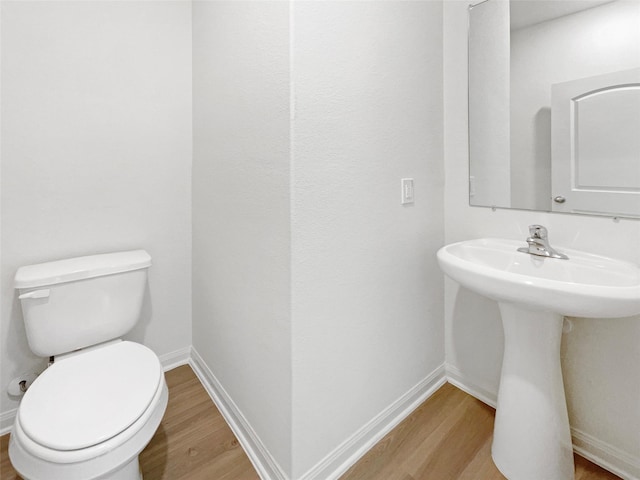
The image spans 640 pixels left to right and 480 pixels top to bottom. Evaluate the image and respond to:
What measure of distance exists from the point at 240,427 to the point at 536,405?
1.17 m

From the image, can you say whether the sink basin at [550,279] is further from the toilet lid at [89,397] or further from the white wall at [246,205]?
the toilet lid at [89,397]

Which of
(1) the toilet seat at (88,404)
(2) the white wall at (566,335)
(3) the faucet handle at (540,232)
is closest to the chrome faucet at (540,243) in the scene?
(3) the faucet handle at (540,232)

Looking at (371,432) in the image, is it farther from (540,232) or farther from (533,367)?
(540,232)

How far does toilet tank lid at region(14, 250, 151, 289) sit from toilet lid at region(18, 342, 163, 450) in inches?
12.5

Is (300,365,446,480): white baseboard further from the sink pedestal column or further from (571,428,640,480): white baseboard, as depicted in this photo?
(571,428,640,480): white baseboard

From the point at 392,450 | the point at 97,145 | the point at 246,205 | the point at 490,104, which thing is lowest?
the point at 392,450

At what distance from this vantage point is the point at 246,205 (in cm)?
123

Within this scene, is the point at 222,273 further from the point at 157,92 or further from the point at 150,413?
the point at 157,92

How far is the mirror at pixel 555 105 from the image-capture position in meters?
1.08

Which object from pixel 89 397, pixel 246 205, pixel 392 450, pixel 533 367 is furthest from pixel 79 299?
pixel 533 367

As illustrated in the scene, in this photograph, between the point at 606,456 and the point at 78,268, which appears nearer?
the point at 606,456

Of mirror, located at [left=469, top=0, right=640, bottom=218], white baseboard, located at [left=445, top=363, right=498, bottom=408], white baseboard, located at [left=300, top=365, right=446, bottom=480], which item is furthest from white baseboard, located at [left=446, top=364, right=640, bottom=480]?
mirror, located at [left=469, top=0, right=640, bottom=218]

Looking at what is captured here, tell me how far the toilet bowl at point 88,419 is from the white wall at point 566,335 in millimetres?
1401

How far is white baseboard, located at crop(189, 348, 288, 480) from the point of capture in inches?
45.4
